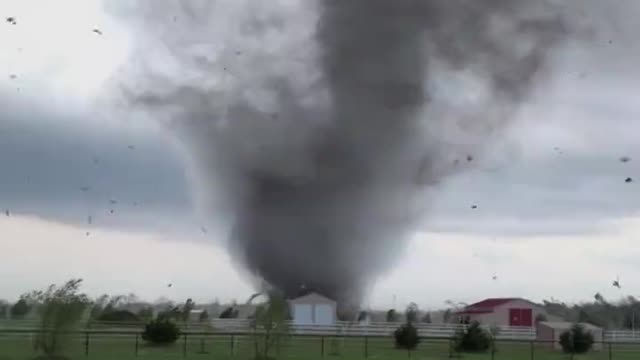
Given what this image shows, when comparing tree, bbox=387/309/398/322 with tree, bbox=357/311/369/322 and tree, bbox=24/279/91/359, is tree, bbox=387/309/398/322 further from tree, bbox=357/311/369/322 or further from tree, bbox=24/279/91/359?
tree, bbox=24/279/91/359

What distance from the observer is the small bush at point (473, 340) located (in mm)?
60094

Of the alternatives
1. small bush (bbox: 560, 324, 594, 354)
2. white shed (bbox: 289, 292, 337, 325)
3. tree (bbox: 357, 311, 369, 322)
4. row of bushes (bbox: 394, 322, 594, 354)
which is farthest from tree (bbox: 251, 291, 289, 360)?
tree (bbox: 357, 311, 369, 322)

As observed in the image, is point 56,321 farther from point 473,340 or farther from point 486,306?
point 486,306

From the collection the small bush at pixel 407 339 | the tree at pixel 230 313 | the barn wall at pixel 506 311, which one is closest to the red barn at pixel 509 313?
the barn wall at pixel 506 311

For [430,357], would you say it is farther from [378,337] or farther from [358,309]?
[358,309]

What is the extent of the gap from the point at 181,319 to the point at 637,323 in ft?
194

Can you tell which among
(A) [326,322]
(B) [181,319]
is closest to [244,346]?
(A) [326,322]

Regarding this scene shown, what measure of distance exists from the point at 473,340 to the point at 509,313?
42.8 meters

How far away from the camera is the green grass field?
148 feet

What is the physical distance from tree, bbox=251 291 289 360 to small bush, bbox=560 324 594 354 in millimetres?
23705

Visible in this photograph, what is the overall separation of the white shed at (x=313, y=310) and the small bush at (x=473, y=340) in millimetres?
29501

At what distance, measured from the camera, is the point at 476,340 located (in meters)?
60.5

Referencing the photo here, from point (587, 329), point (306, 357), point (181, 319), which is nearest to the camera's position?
point (306, 357)

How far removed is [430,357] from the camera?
2025 inches
